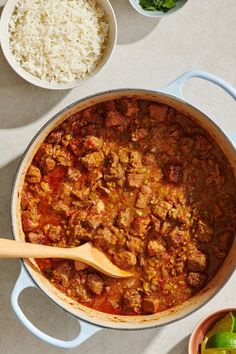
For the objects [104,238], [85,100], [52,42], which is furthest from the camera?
[52,42]

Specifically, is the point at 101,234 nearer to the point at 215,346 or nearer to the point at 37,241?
the point at 37,241

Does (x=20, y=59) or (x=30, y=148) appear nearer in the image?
(x=30, y=148)

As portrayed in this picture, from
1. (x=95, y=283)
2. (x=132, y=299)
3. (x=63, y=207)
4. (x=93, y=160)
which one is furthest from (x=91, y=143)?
(x=132, y=299)

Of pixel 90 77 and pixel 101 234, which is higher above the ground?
pixel 90 77

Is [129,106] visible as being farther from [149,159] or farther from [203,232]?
[203,232]

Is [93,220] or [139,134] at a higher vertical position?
[139,134]

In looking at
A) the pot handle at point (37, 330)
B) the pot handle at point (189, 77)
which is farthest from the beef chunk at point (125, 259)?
the pot handle at point (189, 77)

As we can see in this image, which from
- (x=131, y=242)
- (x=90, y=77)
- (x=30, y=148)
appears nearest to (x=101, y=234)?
(x=131, y=242)
